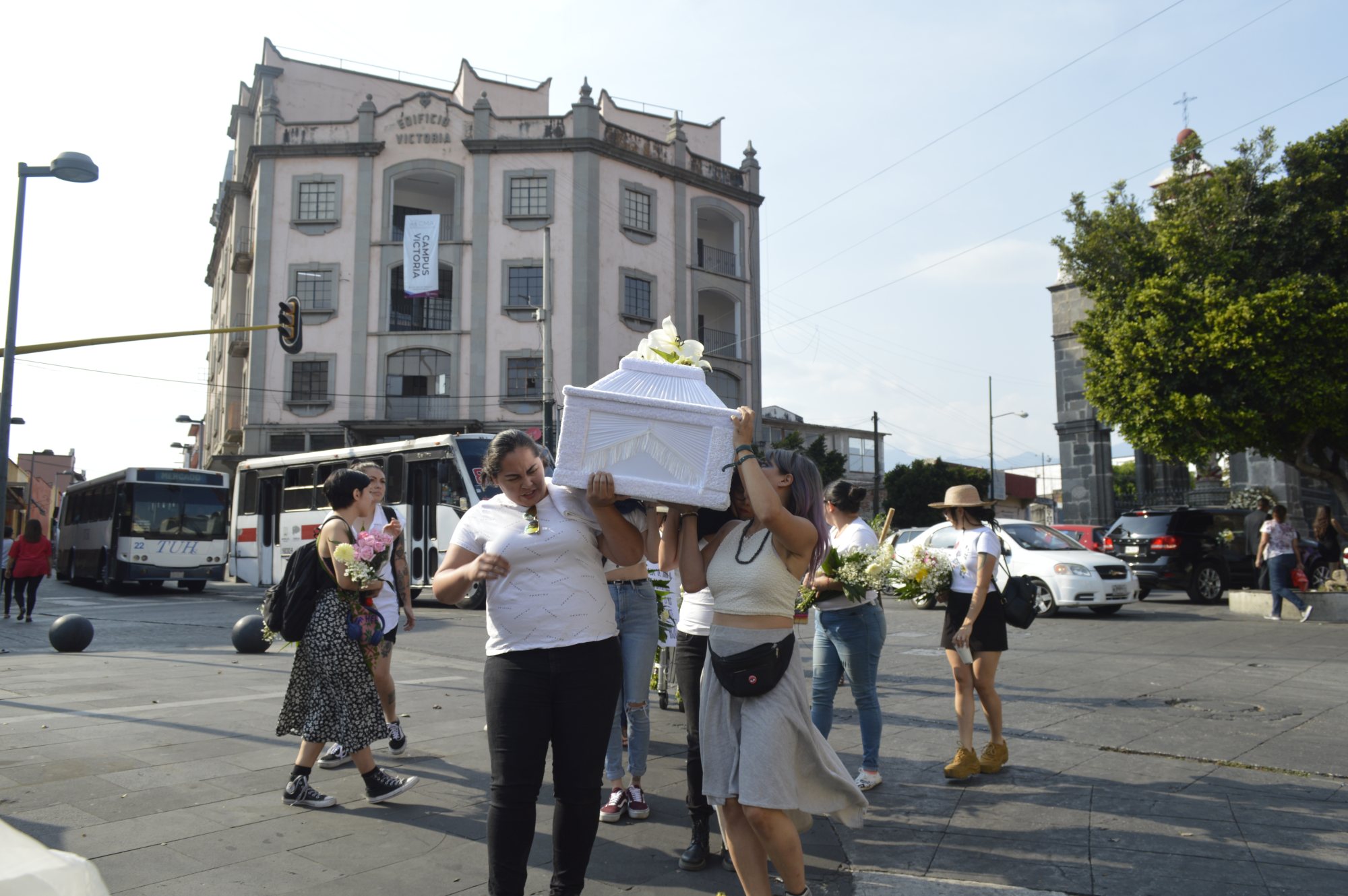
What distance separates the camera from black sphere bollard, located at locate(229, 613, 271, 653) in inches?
460

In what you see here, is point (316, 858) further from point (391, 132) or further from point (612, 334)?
point (391, 132)

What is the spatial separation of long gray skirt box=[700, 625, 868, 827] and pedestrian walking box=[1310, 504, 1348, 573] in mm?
16033

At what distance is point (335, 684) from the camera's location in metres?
5.27

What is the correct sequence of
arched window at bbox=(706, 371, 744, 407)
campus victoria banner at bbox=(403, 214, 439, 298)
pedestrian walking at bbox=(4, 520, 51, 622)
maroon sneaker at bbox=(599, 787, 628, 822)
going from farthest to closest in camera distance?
arched window at bbox=(706, 371, 744, 407) → campus victoria banner at bbox=(403, 214, 439, 298) → pedestrian walking at bbox=(4, 520, 51, 622) → maroon sneaker at bbox=(599, 787, 628, 822)

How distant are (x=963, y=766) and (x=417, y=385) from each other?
32805 mm

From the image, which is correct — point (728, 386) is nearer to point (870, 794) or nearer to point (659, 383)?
point (870, 794)

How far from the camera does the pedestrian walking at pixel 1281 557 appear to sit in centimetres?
1455

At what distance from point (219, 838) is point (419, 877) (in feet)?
3.71

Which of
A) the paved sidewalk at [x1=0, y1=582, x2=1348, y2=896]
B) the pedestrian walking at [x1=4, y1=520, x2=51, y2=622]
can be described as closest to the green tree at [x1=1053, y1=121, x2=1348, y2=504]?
the paved sidewalk at [x1=0, y1=582, x2=1348, y2=896]

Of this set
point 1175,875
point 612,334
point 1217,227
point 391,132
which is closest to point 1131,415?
point 1217,227

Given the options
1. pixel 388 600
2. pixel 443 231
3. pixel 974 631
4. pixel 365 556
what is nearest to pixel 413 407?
pixel 443 231

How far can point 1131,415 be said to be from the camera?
18688mm

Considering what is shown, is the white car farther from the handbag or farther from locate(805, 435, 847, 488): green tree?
locate(805, 435, 847, 488): green tree

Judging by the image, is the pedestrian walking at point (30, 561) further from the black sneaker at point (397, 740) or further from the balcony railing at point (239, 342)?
the balcony railing at point (239, 342)
